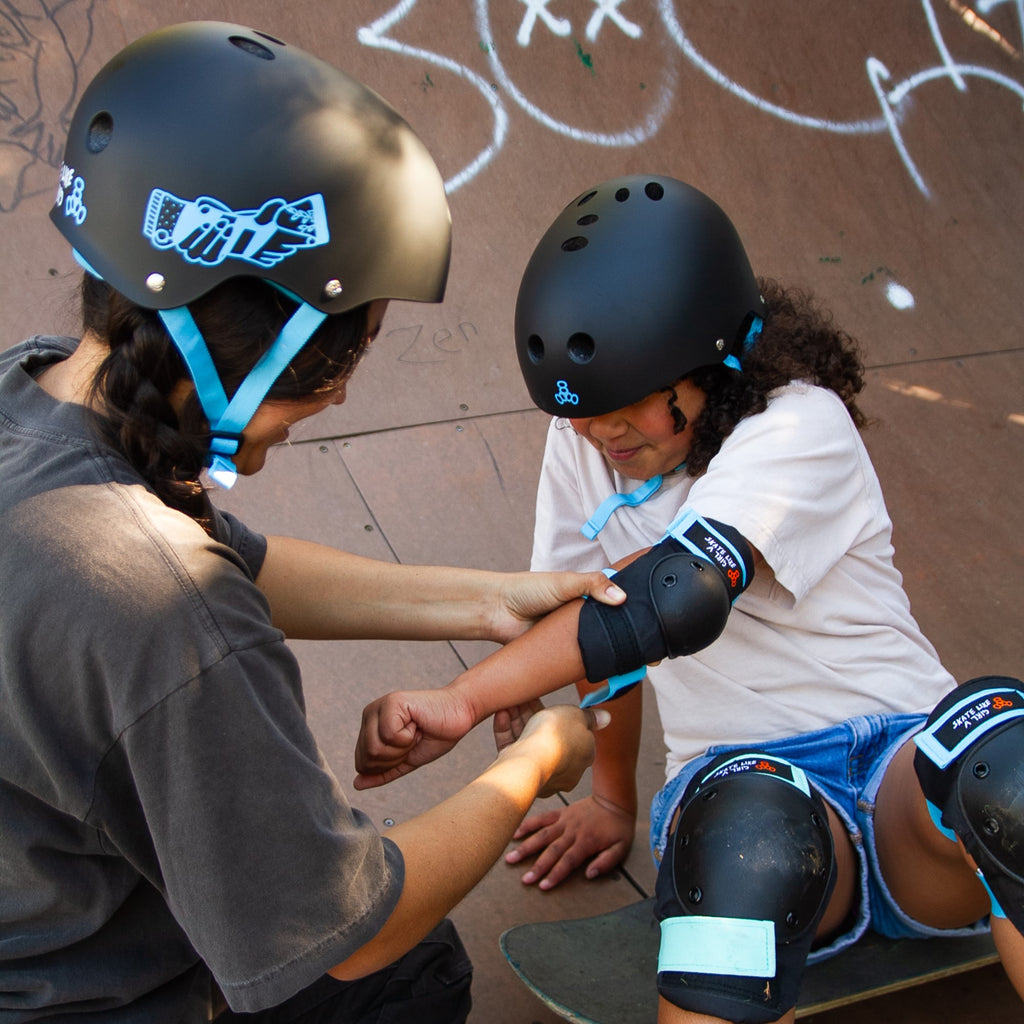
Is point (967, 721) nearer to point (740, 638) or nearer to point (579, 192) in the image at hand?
point (740, 638)

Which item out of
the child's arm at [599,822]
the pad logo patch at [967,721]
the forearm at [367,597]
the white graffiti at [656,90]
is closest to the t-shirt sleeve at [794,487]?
the pad logo patch at [967,721]

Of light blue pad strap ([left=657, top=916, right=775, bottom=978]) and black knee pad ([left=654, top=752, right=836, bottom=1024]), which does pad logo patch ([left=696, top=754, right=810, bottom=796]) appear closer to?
black knee pad ([left=654, top=752, right=836, bottom=1024])

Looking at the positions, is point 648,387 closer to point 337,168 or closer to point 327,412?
point 337,168

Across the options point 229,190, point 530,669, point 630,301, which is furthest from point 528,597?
point 229,190

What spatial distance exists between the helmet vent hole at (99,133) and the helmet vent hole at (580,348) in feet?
3.24

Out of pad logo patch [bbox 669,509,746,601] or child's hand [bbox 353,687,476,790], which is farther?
child's hand [bbox 353,687,476,790]

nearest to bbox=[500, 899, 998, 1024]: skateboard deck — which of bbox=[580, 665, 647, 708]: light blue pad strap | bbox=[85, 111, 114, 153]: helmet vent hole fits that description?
bbox=[580, 665, 647, 708]: light blue pad strap

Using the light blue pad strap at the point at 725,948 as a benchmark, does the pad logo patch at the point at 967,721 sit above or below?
above

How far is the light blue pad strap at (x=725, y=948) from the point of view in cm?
169

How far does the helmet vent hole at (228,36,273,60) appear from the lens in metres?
1.59

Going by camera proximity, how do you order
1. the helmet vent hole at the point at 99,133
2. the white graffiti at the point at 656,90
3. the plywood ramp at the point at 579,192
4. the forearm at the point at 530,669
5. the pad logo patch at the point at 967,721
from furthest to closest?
the white graffiti at the point at 656,90
the plywood ramp at the point at 579,192
the forearm at the point at 530,669
the pad logo patch at the point at 967,721
the helmet vent hole at the point at 99,133

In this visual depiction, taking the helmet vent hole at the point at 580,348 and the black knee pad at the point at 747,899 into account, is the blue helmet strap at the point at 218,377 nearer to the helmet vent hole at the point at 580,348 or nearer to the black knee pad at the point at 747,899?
the helmet vent hole at the point at 580,348

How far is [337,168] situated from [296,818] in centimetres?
91

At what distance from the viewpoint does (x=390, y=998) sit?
6.12ft
